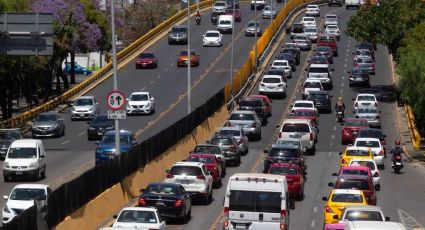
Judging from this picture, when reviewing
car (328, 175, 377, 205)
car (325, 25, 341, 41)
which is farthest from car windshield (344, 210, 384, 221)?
car (325, 25, 341, 41)

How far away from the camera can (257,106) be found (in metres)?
64.8

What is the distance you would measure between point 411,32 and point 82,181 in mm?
43551

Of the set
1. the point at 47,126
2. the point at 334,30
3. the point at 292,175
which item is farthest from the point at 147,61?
the point at 292,175

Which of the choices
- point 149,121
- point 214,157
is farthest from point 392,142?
point 214,157

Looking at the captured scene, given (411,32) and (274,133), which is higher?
(411,32)

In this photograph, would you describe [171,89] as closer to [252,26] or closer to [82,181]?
[252,26]

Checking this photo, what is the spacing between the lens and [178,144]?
50344mm

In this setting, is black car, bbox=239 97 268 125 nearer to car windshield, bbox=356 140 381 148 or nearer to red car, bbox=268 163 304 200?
car windshield, bbox=356 140 381 148

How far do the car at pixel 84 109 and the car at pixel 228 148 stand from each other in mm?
19034

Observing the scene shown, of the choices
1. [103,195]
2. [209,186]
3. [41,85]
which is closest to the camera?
[103,195]

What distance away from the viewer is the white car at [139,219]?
29984mm

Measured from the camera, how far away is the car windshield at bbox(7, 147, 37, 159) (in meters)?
46.2

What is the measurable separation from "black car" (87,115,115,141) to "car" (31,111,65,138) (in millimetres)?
2726

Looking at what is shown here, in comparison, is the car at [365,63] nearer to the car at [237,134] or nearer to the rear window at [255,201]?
the car at [237,134]
